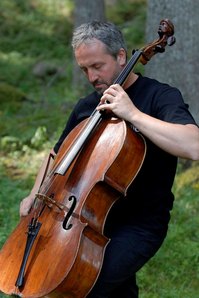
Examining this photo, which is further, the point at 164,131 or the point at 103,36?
the point at 103,36

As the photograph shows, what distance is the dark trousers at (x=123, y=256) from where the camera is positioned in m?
3.47

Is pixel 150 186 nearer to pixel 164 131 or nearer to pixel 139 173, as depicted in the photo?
pixel 139 173

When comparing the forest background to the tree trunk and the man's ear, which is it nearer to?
the tree trunk

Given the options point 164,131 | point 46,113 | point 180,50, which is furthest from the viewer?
point 46,113

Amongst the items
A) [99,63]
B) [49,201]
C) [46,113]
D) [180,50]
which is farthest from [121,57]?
[46,113]

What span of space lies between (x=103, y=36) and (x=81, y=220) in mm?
939

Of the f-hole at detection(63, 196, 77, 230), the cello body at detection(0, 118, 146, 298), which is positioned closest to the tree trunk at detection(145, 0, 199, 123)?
the cello body at detection(0, 118, 146, 298)

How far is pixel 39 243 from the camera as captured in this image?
344 cm

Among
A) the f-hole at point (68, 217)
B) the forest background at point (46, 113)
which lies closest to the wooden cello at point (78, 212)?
the f-hole at point (68, 217)

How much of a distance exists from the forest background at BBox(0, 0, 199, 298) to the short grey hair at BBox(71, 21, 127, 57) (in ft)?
6.09

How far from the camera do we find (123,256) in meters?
3.51

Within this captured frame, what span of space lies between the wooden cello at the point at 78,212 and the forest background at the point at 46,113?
1523mm

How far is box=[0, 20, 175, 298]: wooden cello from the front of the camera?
3275 mm

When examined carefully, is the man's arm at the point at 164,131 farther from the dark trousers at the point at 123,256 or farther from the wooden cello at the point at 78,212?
the dark trousers at the point at 123,256
